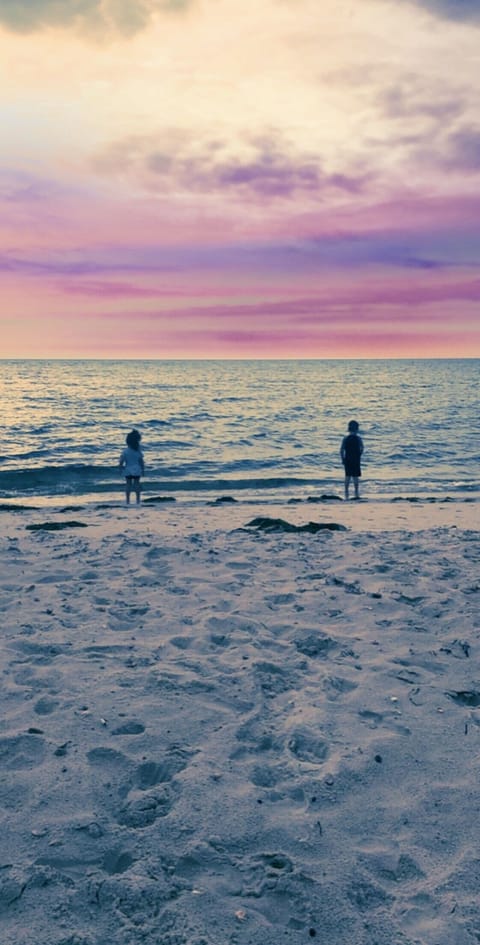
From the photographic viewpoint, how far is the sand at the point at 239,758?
3281mm

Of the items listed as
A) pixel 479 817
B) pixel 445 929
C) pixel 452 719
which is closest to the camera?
pixel 445 929

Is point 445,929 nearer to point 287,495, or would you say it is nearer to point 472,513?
point 472,513

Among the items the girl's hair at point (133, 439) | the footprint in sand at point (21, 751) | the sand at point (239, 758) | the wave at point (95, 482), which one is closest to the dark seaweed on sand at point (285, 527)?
the sand at point (239, 758)

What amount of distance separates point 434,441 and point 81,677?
3695 cm

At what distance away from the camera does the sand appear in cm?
Result: 328

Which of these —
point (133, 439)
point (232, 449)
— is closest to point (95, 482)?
point (133, 439)

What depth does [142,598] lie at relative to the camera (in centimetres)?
791

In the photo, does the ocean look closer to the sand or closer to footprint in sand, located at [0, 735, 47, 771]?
the sand

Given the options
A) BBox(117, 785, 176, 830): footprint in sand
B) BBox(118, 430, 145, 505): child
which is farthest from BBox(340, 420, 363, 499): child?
BBox(117, 785, 176, 830): footprint in sand

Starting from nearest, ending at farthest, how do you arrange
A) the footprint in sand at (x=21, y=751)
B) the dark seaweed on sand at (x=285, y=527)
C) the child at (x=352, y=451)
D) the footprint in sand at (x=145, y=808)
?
the footprint in sand at (x=145, y=808) → the footprint in sand at (x=21, y=751) → the dark seaweed on sand at (x=285, y=527) → the child at (x=352, y=451)

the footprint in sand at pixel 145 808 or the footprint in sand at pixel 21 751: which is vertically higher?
the footprint in sand at pixel 21 751

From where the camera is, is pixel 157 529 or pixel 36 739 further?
pixel 157 529

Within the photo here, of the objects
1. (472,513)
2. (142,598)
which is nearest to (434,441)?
(472,513)

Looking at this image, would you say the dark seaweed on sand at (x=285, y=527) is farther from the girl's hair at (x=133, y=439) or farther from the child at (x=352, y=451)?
the child at (x=352, y=451)
